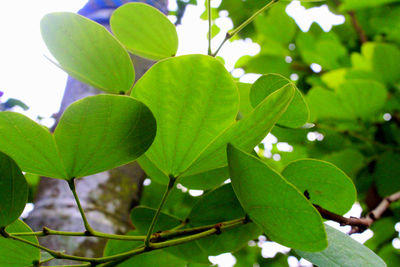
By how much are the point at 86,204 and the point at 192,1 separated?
1048 mm

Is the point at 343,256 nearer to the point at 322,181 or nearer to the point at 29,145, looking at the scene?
the point at 322,181

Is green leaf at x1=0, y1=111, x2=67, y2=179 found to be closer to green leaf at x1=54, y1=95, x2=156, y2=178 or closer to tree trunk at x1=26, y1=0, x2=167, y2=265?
green leaf at x1=54, y1=95, x2=156, y2=178

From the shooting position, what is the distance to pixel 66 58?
451 millimetres

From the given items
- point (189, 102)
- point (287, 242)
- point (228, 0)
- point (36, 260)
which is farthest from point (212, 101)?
point (228, 0)

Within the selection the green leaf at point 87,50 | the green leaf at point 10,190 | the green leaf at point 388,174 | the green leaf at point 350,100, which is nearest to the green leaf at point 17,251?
the green leaf at point 10,190

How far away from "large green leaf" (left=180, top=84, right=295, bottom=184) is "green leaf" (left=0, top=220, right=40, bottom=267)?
24 centimetres

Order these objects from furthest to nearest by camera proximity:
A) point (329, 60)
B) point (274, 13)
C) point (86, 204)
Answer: point (274, 13)
point (329, 60)
point (86, 204)

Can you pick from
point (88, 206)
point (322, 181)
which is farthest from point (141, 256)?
point (88, 206)

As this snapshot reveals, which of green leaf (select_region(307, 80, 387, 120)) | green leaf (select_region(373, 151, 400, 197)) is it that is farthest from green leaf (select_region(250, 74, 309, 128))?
green leaf (select_region(373, 151, 400, 197))

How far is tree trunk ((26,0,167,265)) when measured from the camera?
0.82m

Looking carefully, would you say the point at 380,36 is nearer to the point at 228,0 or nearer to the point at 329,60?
the point at 329,60

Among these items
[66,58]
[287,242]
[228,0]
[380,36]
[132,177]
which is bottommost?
[132,177]

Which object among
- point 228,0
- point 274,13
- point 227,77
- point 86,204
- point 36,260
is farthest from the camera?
point 228,0

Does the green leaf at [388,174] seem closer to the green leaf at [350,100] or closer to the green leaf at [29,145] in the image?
the green leaf at [350,100]
